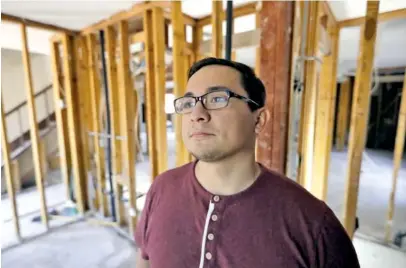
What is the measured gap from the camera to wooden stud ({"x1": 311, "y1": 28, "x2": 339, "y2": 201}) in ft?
7.47

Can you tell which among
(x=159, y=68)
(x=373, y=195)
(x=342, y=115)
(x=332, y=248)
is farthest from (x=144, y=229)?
(x=342, y=115)

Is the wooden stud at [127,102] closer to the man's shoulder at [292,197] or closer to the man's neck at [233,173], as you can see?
the man's neck at [233,173]

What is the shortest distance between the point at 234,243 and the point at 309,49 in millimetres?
1104

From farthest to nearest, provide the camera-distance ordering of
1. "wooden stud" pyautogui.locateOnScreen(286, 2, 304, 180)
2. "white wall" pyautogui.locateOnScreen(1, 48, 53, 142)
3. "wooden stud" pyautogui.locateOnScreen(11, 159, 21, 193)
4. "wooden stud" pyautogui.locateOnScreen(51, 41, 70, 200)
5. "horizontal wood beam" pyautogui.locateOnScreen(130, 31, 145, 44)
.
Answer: "white wall" pyautogui.locateOnScreen(1, 48, 53, 142)
"wooden stud" pyautogui.locateOnScreen(11, 159, 21, 193)
"wooden stud" pyautogui.locateOnScreen(51, 41, 70, 200)
"horizontal wood beam" pyautogui.locateOnScreen(130, 31, 145, 44)
"wooden stud" pyautogui.locateOnScreen(286, 2, 304, 180)

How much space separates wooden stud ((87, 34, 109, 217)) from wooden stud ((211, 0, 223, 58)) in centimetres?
180

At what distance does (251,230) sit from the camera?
0.77m

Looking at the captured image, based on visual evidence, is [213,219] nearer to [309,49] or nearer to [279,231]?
[279,231]

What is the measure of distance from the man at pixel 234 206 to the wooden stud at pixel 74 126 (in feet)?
8.44

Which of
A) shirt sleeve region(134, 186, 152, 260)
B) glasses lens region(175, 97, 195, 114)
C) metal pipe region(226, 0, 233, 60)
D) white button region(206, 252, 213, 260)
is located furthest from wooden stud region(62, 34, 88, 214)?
white button region(206, 252, 213, 260)

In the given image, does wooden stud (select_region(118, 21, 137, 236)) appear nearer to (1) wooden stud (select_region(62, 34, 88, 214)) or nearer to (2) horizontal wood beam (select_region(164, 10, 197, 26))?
(2) horizontal wood beam (select_region(164, 10, 197, 26))

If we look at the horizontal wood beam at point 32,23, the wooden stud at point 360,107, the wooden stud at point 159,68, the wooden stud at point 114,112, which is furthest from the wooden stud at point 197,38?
the wooden stud at point 360,107

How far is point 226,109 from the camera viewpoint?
799 mm

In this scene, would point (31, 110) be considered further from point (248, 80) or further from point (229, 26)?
point (248, 80)

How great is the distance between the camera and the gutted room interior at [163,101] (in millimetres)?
1308
